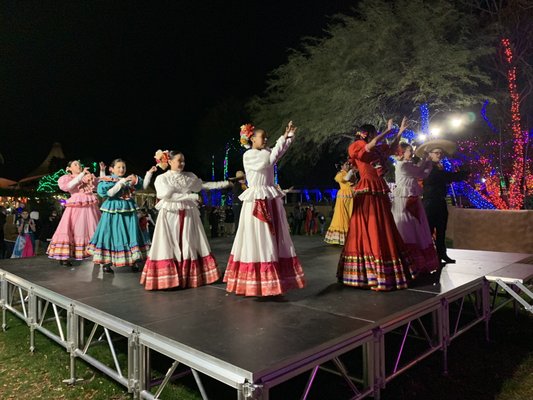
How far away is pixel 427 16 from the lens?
13828 mm

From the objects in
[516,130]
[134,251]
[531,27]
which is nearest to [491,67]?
[531,27]

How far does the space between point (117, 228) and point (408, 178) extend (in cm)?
396

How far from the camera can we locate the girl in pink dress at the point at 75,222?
21.5 feet

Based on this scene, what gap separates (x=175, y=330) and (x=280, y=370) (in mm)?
999

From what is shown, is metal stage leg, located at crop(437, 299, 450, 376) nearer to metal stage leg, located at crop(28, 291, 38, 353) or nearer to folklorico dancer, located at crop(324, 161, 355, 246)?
folklorico dancer, located at crop(324, 161, 355, 246)

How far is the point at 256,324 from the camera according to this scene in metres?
3.35

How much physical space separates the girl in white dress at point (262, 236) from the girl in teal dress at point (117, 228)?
2200 millimetres

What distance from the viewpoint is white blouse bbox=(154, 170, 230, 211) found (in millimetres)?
4727

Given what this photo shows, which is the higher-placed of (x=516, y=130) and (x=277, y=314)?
(x=516, y=130)

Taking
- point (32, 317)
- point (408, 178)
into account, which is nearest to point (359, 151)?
point (408, 178)

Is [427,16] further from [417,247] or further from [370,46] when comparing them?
[417,247]

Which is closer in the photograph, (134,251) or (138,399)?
(138,399)

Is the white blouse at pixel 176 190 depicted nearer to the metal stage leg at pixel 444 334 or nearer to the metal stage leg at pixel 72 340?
the metal stage leg at pixel 72 340

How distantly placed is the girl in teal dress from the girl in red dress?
9.80 feet
